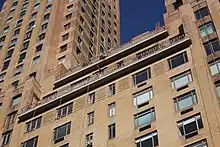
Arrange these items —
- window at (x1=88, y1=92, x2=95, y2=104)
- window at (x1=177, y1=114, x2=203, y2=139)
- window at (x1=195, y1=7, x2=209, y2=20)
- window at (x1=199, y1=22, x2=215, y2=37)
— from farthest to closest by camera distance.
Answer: window at (x1=195, y1=7, x2=209, y2=20) → window at (x1=88, y1=92, x2=95, y2=104) → window at (x1=199, y1=22, x2=215, y2=37) → window at (x1=177, y1=114, x2=203, y2=139)

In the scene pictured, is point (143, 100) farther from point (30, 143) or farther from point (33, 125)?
point (33, 125)

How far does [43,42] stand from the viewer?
6288 cm

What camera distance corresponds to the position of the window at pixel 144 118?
37.7 metres

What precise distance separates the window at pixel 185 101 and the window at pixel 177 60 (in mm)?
4500

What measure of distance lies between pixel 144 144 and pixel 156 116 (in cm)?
279

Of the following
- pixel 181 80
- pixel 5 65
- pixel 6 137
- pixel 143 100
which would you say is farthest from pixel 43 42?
pixel 181 80

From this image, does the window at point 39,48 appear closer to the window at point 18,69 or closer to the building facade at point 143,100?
the window at point 18,69

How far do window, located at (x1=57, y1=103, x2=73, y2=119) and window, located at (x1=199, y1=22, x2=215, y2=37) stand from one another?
14805 millimetres

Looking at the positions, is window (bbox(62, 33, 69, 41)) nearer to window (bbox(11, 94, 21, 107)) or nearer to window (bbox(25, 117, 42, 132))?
window (bbox(11, 94, 21, 107))

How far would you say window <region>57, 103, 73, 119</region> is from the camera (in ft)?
146

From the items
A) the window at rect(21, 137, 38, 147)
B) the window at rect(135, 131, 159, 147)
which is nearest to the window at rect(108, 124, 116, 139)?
the window at rect(135, 131, 159, 147)

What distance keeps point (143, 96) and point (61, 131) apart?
28.4 feet

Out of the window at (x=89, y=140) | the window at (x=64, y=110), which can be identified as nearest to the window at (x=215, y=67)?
the window at (x=89, y=140)

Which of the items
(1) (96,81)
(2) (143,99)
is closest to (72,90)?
(1) (96,81)
